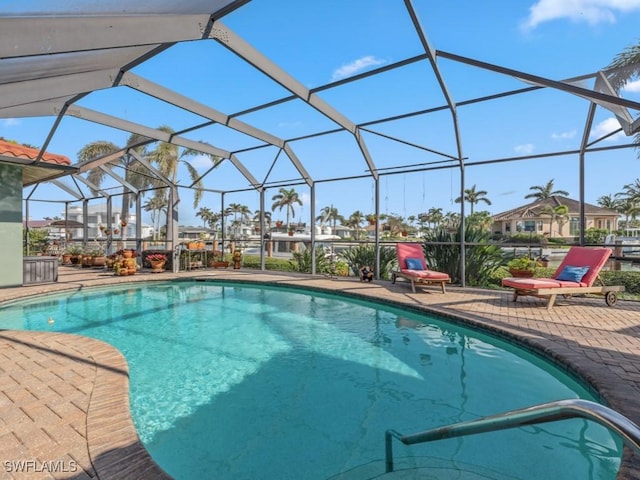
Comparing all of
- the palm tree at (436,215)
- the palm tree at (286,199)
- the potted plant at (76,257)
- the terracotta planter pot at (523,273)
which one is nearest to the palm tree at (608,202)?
the palm tree at (436,215)

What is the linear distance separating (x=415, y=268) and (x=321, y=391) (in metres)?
5.64

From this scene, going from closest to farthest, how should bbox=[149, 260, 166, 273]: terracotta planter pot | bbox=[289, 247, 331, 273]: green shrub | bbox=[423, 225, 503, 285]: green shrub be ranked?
bbox=[423, 225, 503, 285]: green shrub → bbox=[149, 260, 166, 273]: terracotta planter pot → bbox=[289, 247, 331, 273]: green shrub

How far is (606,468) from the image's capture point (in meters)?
2.45

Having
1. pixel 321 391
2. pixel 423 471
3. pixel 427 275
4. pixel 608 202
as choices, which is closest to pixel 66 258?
pixel 427 275

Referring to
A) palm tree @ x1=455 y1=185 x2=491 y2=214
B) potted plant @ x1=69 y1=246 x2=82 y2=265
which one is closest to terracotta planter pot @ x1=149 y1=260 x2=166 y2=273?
potted plant @ x1=69 y1=246 x2=82 y2=265

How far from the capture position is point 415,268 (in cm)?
877

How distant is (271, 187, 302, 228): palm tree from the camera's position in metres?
48.5

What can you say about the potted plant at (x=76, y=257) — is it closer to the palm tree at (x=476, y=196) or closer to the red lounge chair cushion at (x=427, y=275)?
the red lounge chair cushion at (x=427, y=275)

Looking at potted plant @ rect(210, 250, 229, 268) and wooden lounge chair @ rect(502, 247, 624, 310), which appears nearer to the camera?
wooden lounge chair @ rect(502, 247, 624, 310)

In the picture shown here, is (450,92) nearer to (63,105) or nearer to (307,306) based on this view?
(307,306)

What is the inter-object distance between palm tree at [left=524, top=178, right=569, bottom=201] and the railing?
5916 cm

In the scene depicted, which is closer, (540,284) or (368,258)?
(540,284)

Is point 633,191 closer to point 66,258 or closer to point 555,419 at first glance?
point 555,419

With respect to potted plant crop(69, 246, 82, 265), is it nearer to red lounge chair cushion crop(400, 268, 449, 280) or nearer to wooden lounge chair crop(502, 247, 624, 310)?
red lounge chair cushion crop(400, 268, 449, 280)
